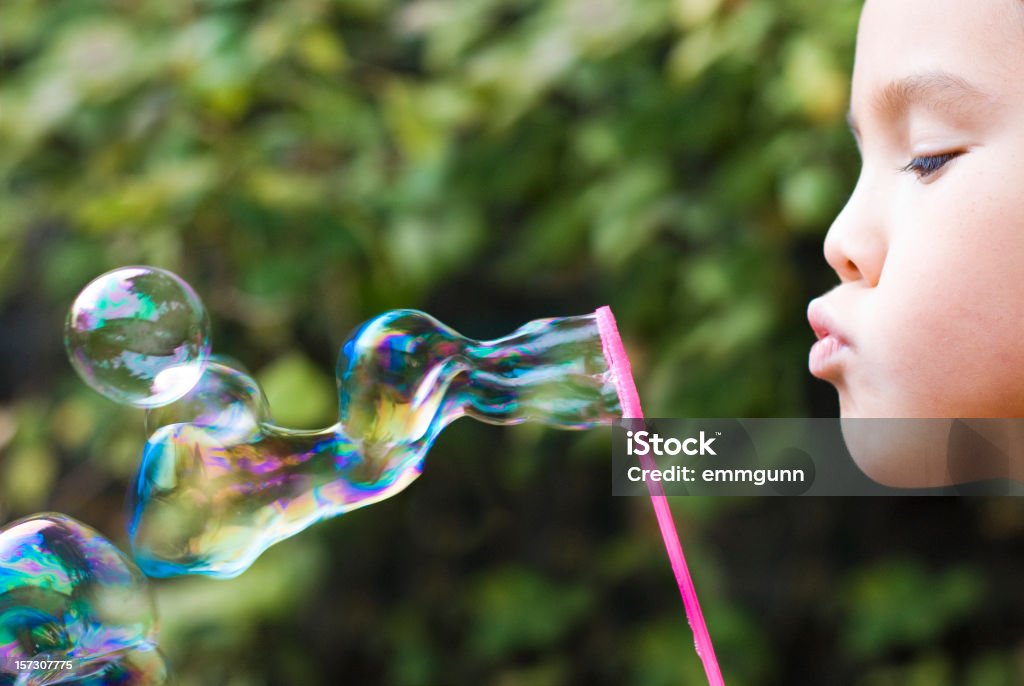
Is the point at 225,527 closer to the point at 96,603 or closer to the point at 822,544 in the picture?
the point at 96,603

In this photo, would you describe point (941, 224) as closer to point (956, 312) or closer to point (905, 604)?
point (956, 312)

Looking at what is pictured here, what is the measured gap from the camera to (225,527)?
0.59 meters

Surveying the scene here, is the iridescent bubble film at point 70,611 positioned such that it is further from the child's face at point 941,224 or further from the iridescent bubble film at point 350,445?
the child's face at point 941,224

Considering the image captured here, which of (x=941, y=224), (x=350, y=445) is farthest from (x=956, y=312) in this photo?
(x=350, y=445)

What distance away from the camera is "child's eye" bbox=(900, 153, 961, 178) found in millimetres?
451

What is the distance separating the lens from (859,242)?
1.59ft

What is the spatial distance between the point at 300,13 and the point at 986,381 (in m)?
0.92

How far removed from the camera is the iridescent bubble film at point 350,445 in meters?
0.57

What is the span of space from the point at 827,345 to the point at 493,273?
967 mm

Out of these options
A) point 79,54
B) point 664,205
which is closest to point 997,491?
point 664,205

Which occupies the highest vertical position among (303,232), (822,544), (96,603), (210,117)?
(210,117)

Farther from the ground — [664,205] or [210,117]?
[210,117]

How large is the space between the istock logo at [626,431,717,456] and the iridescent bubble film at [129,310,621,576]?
0.13ft

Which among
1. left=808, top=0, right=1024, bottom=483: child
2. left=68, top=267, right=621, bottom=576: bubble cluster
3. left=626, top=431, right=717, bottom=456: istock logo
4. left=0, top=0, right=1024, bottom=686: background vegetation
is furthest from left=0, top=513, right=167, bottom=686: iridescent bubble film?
left=0, top=0, right=1024, bottom=686: background vegetation
